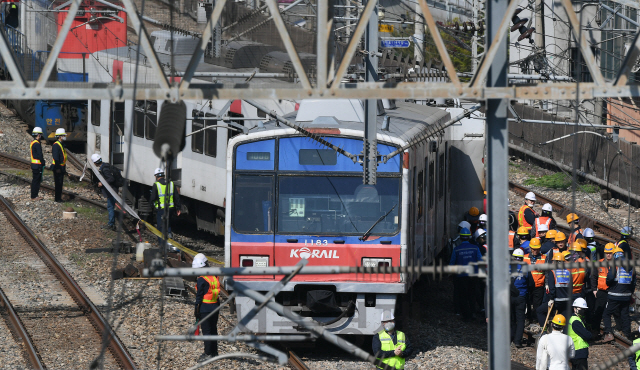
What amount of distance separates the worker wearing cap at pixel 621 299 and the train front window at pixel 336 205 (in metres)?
3.64

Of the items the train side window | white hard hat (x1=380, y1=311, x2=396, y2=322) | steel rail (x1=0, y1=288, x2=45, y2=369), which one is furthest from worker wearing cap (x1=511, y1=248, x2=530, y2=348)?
the train side window

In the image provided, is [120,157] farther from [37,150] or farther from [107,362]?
[107,362]

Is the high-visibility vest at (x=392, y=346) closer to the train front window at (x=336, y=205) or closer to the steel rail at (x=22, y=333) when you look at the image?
the train front window at (x=336, y=205)

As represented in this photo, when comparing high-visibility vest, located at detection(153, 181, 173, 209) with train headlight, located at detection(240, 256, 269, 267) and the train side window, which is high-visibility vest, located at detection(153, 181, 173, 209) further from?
train headlight, located at detection(240, 256, 269, 267)

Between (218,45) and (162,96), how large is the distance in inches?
466

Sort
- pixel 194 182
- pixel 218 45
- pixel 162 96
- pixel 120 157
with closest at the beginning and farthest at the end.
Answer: pixel 162 96, pixel 194 182, pixel 218 45, pixel 120 157

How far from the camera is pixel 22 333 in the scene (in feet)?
34.8

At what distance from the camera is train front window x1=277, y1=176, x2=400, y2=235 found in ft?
34.4

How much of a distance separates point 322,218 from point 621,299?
4.47 m

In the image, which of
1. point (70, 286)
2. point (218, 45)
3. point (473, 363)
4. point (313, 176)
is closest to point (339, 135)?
point (313, 176)

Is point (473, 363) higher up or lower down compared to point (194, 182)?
lower down

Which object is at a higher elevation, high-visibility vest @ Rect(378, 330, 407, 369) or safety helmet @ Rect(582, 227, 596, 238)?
safety helmet @ Rect(582, 227, 596, 238)

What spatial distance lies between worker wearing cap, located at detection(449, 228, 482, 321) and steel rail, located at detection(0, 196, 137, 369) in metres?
4.66

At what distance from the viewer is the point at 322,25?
5613 millimetres
